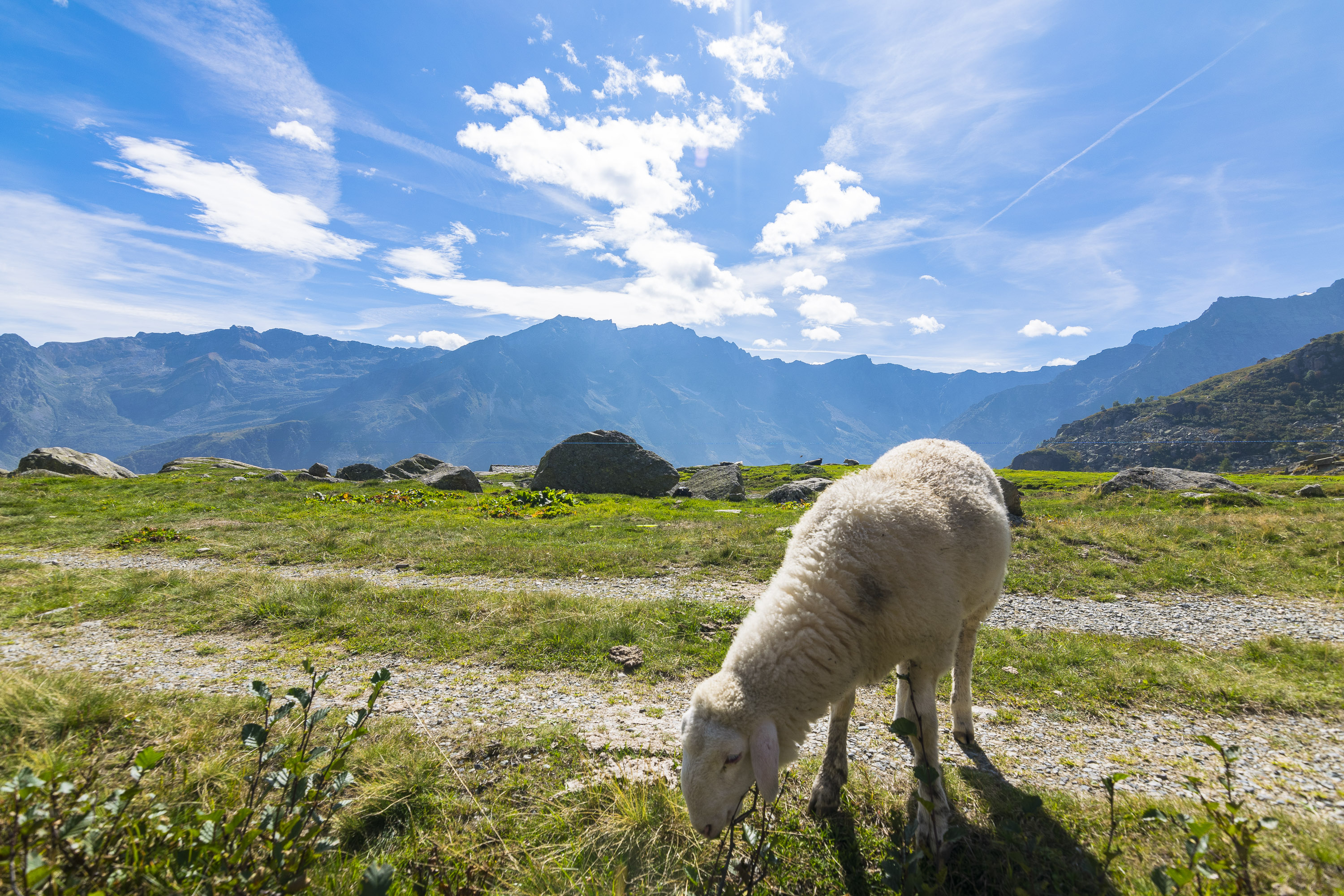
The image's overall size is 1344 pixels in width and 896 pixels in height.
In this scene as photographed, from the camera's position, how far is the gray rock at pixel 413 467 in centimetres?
4309

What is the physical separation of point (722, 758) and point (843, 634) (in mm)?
1528

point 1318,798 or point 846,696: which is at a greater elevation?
point 846,696

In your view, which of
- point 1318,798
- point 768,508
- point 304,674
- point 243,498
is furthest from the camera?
point 768,508

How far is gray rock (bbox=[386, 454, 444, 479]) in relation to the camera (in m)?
43.1

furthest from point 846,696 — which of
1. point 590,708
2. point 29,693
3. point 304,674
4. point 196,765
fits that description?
point 29,693

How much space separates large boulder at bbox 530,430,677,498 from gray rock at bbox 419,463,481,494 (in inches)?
177

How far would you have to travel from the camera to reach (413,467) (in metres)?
44.1

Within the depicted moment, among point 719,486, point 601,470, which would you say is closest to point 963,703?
point 719,486

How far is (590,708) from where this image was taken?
7086 mm

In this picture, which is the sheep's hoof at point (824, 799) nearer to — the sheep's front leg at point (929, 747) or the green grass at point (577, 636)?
the sheep's front leg at point (929, 747)

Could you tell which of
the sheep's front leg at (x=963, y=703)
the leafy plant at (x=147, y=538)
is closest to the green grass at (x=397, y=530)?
the leafy plant at (x=147, y=538)

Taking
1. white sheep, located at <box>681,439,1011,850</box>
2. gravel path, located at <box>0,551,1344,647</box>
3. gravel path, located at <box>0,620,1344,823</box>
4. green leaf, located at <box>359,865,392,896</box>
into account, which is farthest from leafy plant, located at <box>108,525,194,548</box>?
green leaf, located at <box>359,865,392,896</box>

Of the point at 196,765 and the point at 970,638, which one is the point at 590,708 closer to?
the point at 196,765

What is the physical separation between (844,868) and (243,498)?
33133 mm
